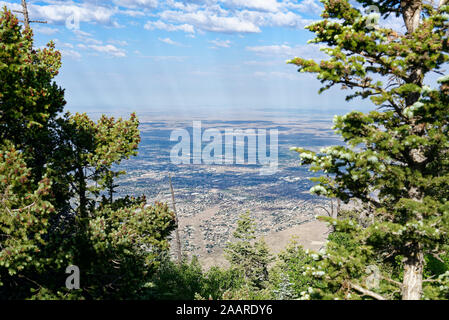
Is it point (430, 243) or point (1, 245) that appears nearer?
point (430, 243)

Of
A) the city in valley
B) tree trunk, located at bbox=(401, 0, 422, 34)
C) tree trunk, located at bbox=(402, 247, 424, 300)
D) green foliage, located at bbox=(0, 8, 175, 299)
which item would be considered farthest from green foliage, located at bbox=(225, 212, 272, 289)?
tree trunk, located at bbox=(401, 0, 422, 34)

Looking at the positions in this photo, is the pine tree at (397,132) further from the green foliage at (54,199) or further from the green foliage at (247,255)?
the green foliage at (247,255)

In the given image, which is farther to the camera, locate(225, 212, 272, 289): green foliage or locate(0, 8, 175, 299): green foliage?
locate(225, 212, 272, 289): green foliage

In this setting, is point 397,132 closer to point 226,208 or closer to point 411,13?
point 411,13

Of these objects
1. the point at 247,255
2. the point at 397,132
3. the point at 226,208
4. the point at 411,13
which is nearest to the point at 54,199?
the point at 397,132

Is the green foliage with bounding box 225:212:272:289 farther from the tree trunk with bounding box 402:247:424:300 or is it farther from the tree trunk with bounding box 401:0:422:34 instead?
the tree trunk with bounding box 401:0:422:34
